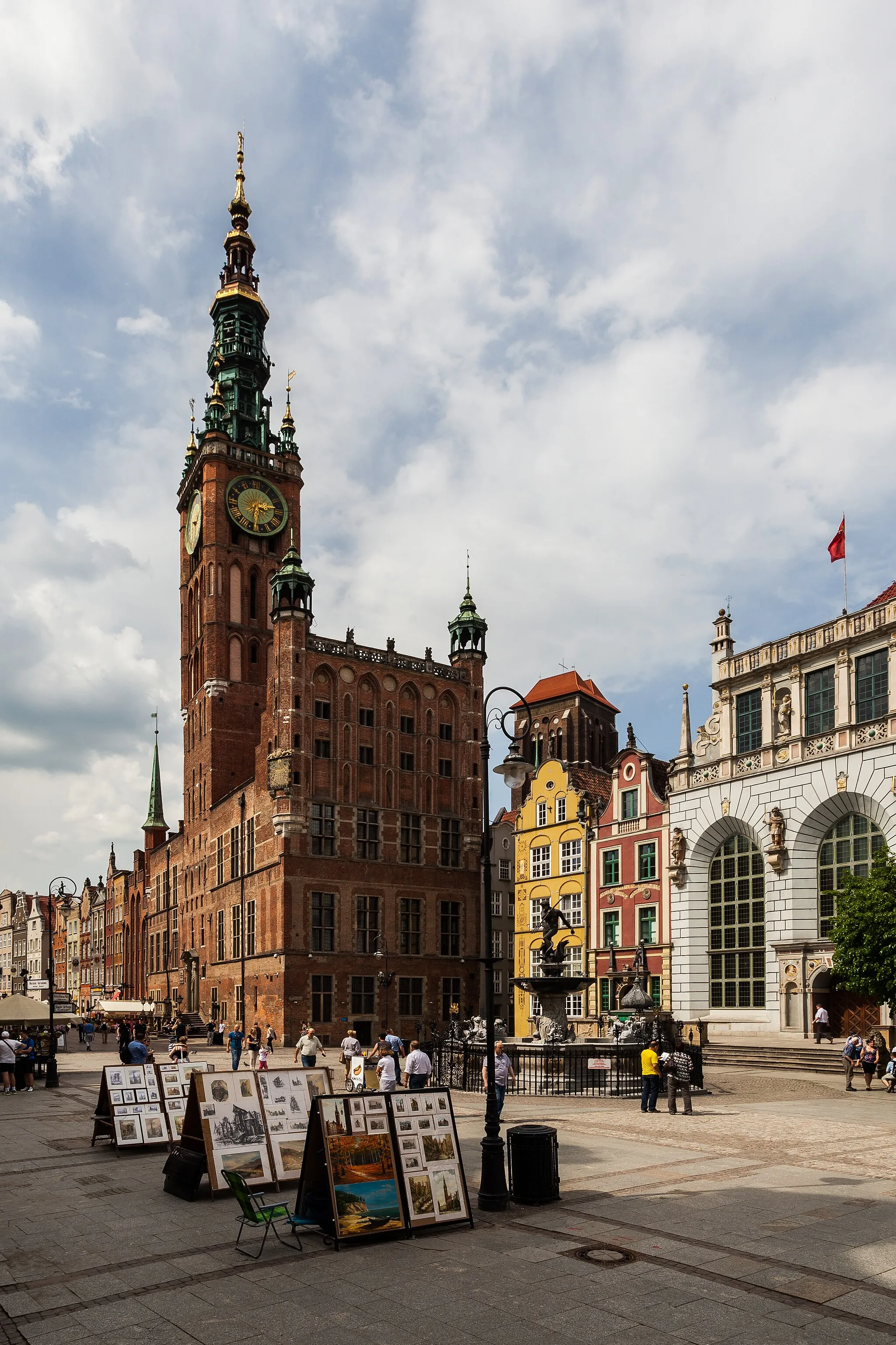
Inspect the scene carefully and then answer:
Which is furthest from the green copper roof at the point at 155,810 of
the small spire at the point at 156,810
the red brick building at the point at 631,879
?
the red brick building at the point at 631,879

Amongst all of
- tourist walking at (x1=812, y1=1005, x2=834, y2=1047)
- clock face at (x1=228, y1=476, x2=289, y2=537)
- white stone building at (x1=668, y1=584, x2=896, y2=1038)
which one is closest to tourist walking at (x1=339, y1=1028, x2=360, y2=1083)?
tourist walking at (x1=812, y1=1005, x2=834, y2=1047)

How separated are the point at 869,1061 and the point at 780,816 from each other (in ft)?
46.1

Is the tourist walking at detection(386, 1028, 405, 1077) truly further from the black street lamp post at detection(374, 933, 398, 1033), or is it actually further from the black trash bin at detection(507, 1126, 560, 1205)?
the black street lamp post at detection(374, 933, 398, 1033)

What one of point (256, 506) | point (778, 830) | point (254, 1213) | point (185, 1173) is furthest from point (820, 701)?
point (256, 506)

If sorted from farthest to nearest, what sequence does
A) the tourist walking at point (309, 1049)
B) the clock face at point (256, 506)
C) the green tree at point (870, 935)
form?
the clock face at point (256, 506), the green tree at point (870, 935), the tourist walking at point (309, 1049)

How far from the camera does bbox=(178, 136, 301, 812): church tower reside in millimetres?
71500

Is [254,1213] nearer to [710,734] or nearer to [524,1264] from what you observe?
[524,1264]

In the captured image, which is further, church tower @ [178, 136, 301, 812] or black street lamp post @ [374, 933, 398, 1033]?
church tower @ [178, 136, 301, 812]

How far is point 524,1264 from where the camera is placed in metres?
11.4

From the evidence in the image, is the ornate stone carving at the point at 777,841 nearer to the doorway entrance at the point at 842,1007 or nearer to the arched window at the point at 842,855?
the arched window at the point at 842,855

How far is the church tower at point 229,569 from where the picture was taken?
71.5 meters

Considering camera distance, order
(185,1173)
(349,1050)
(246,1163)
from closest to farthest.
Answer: (246,1163) → (185,1173) → (349,1050)

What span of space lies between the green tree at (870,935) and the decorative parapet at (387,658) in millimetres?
33399

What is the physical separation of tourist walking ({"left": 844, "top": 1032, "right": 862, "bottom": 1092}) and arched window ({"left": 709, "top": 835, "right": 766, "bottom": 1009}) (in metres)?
12.4
